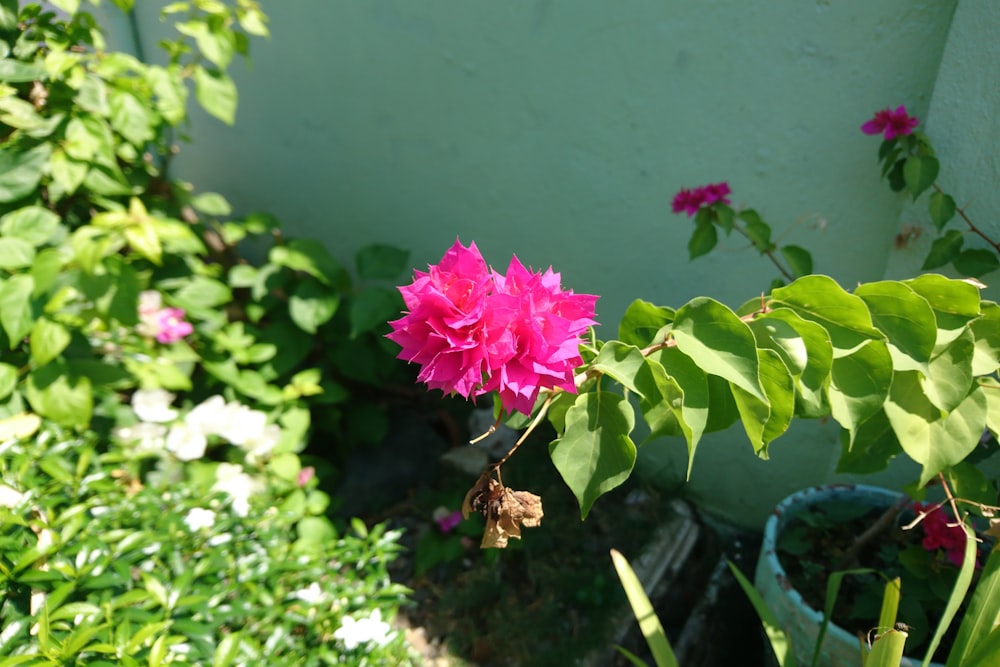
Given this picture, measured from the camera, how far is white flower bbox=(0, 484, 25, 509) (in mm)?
1157

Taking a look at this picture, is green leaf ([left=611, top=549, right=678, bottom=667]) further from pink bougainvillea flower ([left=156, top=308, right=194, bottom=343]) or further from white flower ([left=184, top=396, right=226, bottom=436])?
pink bougainvillea flower ([left=156, top=308, right=194, bottom=343])

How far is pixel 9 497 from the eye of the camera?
1167 mm

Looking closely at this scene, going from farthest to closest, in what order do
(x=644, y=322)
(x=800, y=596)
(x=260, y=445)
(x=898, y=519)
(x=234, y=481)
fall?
1. (x=260, y=445)
2. (x=234, y=481)
3. (x=898, y=519)
4. (x=800, y=596)
5. (x=644, y=322)

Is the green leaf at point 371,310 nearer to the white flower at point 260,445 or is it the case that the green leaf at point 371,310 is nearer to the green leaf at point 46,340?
the white flower at point 260,445

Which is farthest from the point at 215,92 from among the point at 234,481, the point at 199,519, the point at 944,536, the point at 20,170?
the point at 944,536

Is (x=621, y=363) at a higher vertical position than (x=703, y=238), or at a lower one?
lower

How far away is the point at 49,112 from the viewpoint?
1.72m

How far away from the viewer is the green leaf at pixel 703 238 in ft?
4.88

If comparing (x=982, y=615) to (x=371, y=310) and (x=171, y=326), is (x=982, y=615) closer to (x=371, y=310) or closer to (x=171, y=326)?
(x=371, y=310)

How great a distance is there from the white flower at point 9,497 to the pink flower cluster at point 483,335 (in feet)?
3.07

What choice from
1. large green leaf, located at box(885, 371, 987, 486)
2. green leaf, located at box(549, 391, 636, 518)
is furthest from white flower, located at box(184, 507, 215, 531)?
large green leaf, located at box(885, 371, 987, 486)

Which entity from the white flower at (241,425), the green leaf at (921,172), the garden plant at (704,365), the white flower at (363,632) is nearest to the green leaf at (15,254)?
the white flower at (241,425)

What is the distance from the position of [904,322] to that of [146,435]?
1.79 metres

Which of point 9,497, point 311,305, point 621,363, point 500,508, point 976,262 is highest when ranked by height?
point 976,262
